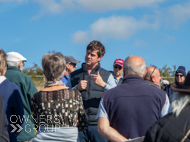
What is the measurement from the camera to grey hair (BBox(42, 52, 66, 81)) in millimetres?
3676

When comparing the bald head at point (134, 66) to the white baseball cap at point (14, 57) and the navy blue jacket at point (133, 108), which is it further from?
the white baseball cap at point (14, 57)

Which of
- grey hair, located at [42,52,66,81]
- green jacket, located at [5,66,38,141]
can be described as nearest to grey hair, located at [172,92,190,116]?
grey hair, located at [42,52,66,81]

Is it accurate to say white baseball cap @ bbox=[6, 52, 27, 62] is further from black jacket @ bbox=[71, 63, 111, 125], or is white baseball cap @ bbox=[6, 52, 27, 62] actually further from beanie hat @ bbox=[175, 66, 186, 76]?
beanie hat @ bbox=[175, 66, 186, 76]

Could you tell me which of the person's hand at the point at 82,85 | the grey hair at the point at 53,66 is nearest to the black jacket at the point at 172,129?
the grey hair at the point at 53,66

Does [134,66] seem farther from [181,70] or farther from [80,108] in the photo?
[181,70]

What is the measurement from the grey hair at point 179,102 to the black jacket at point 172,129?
24mm

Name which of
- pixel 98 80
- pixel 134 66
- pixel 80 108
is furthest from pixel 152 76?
pixel 80 108

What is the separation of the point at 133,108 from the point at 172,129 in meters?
1.27

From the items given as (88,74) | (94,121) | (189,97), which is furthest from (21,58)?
(189,97)

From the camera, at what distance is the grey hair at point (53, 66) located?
12.1 ft

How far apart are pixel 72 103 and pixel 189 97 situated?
177cm

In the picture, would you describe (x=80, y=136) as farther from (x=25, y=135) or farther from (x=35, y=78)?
(x=35, y=78)

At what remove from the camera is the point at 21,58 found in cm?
508

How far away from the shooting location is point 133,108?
3328mm
